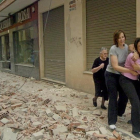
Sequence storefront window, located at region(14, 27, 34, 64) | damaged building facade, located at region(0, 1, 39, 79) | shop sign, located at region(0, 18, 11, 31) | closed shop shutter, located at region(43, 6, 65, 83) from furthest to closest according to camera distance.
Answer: shop sign, located at region(0, 18, 11, 31), storefront window, located at region(14, 27, 34, 64), damaged building facade, located at region(0, 1, 39, 79), closed shop shutter, located at region(43, 6, 65, 83)

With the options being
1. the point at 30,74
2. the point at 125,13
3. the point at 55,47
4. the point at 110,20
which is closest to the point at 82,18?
the point at 110,20

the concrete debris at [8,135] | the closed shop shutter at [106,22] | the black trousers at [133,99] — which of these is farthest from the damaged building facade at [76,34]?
the concrete debris at [8,135]

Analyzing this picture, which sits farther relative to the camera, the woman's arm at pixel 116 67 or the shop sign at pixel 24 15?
the shop sign at pixel 24 15

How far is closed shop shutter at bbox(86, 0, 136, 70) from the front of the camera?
557 centimetres

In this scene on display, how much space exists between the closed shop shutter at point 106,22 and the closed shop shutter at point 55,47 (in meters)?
1.74

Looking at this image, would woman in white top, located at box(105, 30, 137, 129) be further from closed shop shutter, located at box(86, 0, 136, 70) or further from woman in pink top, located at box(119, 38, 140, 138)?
closed shop shutter, located at box(86, 0, 136, 70)

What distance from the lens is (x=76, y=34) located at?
293 inches

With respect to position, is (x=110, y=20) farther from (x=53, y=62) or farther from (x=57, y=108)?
(x=53, y=62)

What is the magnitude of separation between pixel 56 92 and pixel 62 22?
2.96 meters

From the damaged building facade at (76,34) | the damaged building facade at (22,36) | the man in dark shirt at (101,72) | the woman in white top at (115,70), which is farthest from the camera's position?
the damaged building facade at (22,36)

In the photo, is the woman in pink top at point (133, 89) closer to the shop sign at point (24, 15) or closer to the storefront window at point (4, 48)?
the shop sign at point (24, 15)

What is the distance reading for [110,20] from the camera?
20.4 feet

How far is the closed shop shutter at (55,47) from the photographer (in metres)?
8.66

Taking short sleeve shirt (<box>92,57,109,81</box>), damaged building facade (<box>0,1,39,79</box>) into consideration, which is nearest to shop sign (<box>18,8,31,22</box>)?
damaged building facade (<box>0,1,39,79</box>)
